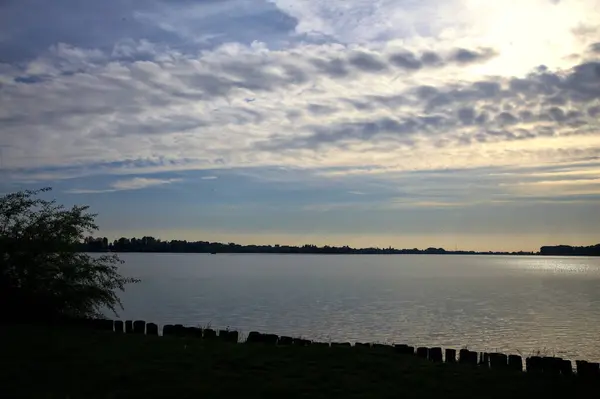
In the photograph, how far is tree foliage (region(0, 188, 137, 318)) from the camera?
1789 centimetres

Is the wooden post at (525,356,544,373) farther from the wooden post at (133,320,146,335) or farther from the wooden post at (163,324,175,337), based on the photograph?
the wooden post at (133,320,146,335)

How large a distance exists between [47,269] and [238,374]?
9.81m

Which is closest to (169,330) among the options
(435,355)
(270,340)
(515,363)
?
(270,340)

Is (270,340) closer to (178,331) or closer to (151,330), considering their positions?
(178,331)

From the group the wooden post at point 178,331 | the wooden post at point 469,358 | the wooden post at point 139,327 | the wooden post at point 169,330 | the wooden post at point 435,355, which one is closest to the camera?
the wooden post at point 469,358

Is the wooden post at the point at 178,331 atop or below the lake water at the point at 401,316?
atop

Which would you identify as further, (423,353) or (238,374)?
(423,353)

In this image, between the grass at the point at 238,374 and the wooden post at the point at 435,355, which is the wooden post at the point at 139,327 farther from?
the wooden post at the point at 435,355

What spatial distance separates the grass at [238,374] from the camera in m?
9.80

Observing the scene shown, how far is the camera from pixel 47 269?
60.6 feet

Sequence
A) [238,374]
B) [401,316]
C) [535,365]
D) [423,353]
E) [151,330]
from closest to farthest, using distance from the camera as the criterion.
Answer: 1. [238,374]
2. [535,365]
3. [423,353]
4. [151,330]
5. [401,316]

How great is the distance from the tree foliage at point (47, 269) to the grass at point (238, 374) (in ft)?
13.5

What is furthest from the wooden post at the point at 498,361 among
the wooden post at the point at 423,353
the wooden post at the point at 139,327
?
the wooden post at the point at 139,327

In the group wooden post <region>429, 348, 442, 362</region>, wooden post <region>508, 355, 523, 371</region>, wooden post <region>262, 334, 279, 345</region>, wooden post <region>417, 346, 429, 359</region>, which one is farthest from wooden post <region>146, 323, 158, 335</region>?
wooden post <region>508, 355, 523, 371</region>
